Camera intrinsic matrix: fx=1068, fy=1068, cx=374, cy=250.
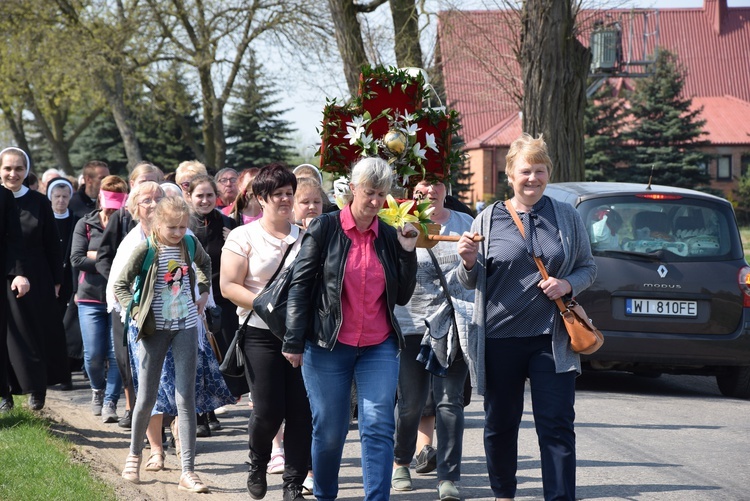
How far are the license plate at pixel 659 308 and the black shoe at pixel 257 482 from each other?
423 cm

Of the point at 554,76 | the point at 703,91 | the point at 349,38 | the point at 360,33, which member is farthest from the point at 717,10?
the point at 554,76

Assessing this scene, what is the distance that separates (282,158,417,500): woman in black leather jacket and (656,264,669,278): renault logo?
15.0 feet

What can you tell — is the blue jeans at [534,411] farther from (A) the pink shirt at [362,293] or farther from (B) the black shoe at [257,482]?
(B) the black shoe at [257,482]

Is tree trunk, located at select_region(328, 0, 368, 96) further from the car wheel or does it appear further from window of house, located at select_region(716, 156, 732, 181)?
window of house, located at select_region(716, 156, 732, 181)

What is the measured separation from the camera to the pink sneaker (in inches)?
269

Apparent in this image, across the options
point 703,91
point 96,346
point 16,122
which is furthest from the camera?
point 703,91

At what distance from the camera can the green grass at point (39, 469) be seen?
589 centimetres

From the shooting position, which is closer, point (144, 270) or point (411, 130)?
point (411, 130)

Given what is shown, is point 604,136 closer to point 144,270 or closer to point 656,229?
point 656,229

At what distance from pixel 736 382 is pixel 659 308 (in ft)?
4.00

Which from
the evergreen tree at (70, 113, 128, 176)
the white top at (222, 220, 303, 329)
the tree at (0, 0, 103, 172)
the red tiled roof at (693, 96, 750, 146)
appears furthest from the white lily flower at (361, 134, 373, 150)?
the red tiled roof at (693, 96, 750, 146)

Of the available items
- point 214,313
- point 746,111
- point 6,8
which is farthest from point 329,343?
point 746,111

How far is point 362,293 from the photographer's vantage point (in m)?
5.02

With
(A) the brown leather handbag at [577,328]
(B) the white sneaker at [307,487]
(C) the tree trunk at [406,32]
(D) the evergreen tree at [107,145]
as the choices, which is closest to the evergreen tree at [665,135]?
(D) the evergreen tree at [107,145]
